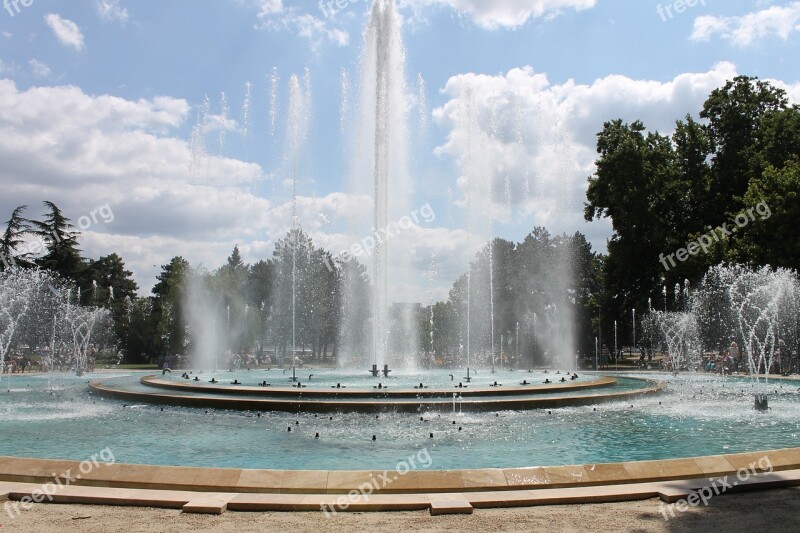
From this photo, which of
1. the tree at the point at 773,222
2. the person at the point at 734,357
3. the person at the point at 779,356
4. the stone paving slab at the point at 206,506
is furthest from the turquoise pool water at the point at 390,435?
the tree at the point at 773,222

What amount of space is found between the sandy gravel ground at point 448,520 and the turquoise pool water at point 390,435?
2.94 meters

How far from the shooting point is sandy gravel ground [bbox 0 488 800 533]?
721cm

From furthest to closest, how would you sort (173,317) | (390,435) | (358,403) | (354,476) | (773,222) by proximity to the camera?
(173,317) < (773,222) < (358,403) < (390,435) < (354,476)

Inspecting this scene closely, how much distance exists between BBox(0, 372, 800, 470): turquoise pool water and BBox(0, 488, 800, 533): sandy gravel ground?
294cm

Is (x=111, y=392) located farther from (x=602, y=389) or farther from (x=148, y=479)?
(x=602, y=389)

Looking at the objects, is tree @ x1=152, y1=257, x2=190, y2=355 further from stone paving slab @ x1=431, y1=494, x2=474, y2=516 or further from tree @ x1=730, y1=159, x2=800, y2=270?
stone paving slab @ x1=431, y1=494, x2=474, y2=516

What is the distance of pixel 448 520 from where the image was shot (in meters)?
7.54

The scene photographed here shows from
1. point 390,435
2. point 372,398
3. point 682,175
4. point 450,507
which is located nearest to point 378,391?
point 372,398

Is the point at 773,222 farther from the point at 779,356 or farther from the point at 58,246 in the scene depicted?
the point at 58,246

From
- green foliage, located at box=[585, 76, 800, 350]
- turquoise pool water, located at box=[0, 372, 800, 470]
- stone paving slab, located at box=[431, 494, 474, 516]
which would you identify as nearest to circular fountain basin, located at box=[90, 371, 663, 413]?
turquoise pool water, located at box=[0, 372, 800, 470]

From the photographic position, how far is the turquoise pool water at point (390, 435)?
37.6 feet

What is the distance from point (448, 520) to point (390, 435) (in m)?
6.16

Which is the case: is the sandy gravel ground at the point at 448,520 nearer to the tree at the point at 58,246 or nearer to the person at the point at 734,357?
the person at the point at 734,357

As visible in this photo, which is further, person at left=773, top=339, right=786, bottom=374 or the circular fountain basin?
person at left=773, top=339, right=786, bottom=374
